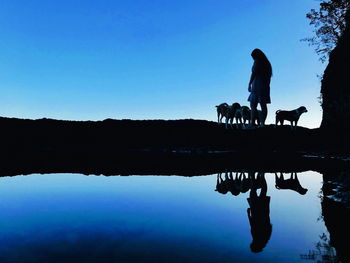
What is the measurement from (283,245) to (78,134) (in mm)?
17156

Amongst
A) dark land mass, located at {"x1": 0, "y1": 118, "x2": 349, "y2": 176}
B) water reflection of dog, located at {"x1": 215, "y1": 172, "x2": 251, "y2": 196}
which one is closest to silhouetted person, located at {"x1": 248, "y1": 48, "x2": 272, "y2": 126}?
dark land mass, located at {"x1": 0, "y1": 118, "x2": 349, "y2": 176}

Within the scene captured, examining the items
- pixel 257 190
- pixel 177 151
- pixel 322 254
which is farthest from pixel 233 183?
pixel 177 151

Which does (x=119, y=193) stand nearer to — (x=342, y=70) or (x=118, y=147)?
(x=118, y=147)

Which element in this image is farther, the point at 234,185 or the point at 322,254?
the point at 234,185

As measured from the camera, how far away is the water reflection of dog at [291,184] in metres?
5.67

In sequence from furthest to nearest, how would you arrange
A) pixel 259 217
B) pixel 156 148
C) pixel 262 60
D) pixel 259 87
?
pixel 156 148 < pixel 262 60 < pixel 259 87 < pixel 259 217

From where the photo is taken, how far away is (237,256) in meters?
2.51

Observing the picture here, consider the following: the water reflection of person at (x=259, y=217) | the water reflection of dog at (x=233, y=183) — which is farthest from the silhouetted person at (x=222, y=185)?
the water reflection of person at (x=259, y=217)

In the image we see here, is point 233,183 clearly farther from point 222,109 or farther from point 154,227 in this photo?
point 222,109

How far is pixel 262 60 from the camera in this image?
13.1 meters

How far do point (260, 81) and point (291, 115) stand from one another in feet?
15.4

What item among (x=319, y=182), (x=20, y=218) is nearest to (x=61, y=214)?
(x=20, y=218)

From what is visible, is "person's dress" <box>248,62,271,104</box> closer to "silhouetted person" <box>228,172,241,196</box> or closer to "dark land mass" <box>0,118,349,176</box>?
"dark land mass" <box>0,118,349,176</box>

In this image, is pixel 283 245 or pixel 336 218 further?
pixel 336 218
